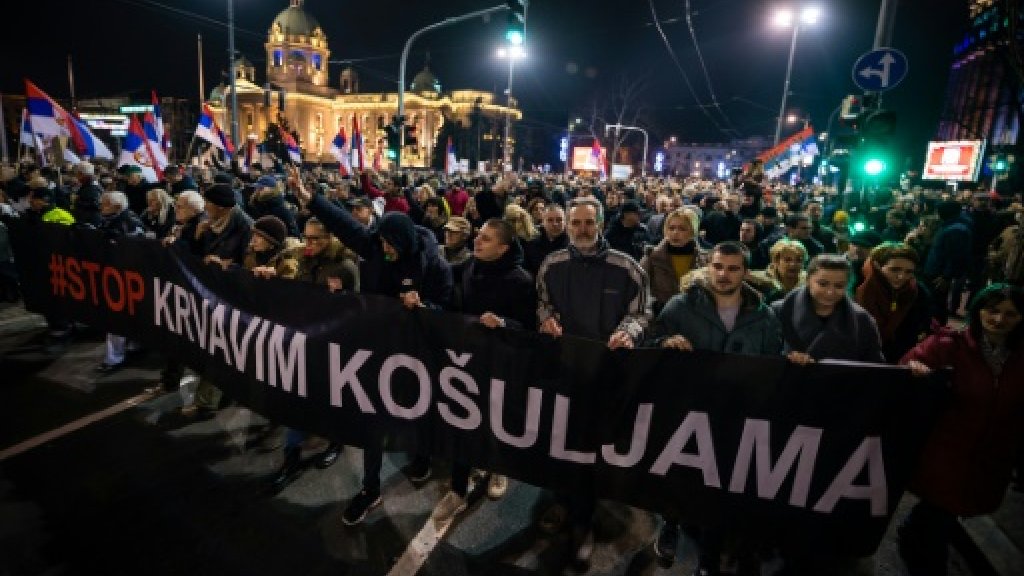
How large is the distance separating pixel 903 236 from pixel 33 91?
15.7 metres

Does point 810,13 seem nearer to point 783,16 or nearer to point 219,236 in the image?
point 783,16

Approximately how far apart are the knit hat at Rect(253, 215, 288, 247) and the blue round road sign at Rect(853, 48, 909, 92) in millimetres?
7904

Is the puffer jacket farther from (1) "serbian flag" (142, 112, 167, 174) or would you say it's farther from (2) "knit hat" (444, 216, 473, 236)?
(1) "serbian flag" (142, 112, 167, 174)

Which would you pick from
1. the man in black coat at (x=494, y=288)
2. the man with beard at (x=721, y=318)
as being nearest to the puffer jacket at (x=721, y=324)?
the man with beard at (x=721, y=318)

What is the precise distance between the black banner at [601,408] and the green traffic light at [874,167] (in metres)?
7.27

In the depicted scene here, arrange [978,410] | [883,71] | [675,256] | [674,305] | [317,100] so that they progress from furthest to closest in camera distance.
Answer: [317,100]
[883,71]
[675,256]
[674,305]
[978,410]

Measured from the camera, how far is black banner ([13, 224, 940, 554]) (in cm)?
264

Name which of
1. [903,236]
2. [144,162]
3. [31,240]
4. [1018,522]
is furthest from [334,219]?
[144,162]

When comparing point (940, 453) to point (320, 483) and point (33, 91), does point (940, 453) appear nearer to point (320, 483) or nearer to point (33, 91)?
point (320, 483)

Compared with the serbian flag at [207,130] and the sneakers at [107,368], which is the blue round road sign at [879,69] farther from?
the serbian flag at [207,130]

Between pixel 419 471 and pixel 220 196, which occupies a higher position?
pixel 220 196

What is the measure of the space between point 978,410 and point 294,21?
337 feet

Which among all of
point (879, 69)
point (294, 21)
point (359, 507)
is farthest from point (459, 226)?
point (294, 21)

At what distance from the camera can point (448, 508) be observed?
3.60 m
